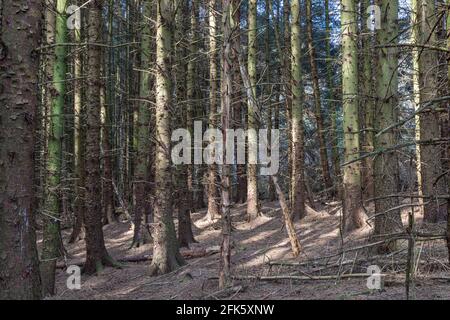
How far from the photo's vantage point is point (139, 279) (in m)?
9.64

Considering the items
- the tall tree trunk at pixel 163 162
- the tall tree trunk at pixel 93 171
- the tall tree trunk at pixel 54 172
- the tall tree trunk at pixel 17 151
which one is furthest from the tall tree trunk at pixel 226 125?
the tall tree trunk at pixel 93 171

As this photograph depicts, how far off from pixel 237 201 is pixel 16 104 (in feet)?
65.7

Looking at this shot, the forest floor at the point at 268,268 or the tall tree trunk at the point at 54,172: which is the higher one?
the tall tree trunk at the point at 54,172

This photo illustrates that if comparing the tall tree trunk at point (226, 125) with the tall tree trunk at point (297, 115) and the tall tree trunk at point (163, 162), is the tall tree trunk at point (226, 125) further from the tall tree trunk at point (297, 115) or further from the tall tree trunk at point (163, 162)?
the tall tree trunk at point (297, 115)

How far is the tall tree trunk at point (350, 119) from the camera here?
1128cm

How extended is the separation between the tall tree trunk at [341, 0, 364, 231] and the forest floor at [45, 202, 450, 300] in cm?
71

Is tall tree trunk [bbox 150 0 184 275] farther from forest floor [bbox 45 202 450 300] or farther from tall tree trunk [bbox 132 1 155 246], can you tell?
tall tree trunk [bbox 132 1 155 246]

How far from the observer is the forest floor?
6039 mm

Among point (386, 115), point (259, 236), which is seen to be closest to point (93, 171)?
point (259, 236)

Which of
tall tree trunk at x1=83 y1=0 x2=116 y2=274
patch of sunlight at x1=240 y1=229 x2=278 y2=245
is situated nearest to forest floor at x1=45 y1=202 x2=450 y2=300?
patch of sunlight at x1=240 y1=229 x2=278 y2=245

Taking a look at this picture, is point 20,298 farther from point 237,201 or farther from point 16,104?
point 237,201

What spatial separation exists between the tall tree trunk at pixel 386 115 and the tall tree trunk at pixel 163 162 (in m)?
4.39

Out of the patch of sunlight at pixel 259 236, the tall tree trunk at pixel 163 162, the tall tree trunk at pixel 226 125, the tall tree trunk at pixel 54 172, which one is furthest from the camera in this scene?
the patch of sunlight at pixel 259 236
